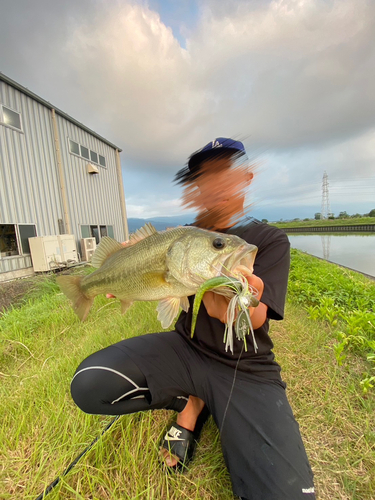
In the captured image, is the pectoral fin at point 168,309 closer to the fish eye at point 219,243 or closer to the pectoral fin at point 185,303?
the pectoral fin at point 185,303

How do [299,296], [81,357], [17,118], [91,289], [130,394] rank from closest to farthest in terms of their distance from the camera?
[130,394] → [91,289] → [81,357] → [299,296] → [17,118]

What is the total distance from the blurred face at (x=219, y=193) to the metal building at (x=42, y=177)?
10.1 meters

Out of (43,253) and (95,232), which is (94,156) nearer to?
(95,232)

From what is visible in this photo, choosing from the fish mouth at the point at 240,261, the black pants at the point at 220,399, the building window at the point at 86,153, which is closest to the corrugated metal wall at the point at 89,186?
the building window at the point at 86,153

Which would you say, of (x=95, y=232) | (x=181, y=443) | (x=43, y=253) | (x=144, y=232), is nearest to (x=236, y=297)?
(x=144, y=232)

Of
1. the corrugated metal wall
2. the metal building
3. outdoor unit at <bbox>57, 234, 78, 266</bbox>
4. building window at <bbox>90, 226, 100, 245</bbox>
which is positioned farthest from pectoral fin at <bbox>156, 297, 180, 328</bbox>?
building window at <bbox>90, 226, 100, 245</bbox>

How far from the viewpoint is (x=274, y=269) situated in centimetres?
181

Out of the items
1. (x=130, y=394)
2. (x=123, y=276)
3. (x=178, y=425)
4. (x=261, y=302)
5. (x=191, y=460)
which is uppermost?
(x=123, y=276)

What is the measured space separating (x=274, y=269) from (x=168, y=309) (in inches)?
33.8

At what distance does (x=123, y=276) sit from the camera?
6.70 feet

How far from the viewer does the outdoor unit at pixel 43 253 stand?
982 centimetres

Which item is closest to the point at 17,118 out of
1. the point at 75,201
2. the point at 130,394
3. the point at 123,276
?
the point at 75,201

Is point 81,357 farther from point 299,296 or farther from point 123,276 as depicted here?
point 299,296

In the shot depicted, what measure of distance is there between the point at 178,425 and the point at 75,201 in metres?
13.2
